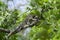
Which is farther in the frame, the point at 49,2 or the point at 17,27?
the point at 17,27

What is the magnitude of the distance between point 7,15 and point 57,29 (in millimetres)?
781

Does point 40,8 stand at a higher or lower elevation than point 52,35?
higher

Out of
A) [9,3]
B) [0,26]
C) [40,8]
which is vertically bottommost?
[0,26]

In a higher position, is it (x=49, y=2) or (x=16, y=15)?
(x=49, y=2)

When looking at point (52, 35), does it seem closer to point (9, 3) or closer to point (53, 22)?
point (53, 22)

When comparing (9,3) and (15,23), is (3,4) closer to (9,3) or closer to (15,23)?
(9,3)

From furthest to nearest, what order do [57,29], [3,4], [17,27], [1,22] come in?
[3,4]
[1,22]
[17,27]
[57,29]

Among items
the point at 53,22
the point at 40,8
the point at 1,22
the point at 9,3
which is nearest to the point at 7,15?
the point at 1,22

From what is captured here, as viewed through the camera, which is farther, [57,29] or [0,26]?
[0,26]

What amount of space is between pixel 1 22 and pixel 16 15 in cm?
17

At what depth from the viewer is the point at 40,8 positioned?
1.70 metres

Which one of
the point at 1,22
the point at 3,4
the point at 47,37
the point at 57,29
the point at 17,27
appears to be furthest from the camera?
the point at 3,4

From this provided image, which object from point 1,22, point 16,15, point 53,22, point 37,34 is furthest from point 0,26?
point 53,22

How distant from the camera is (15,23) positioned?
215 centimetres
